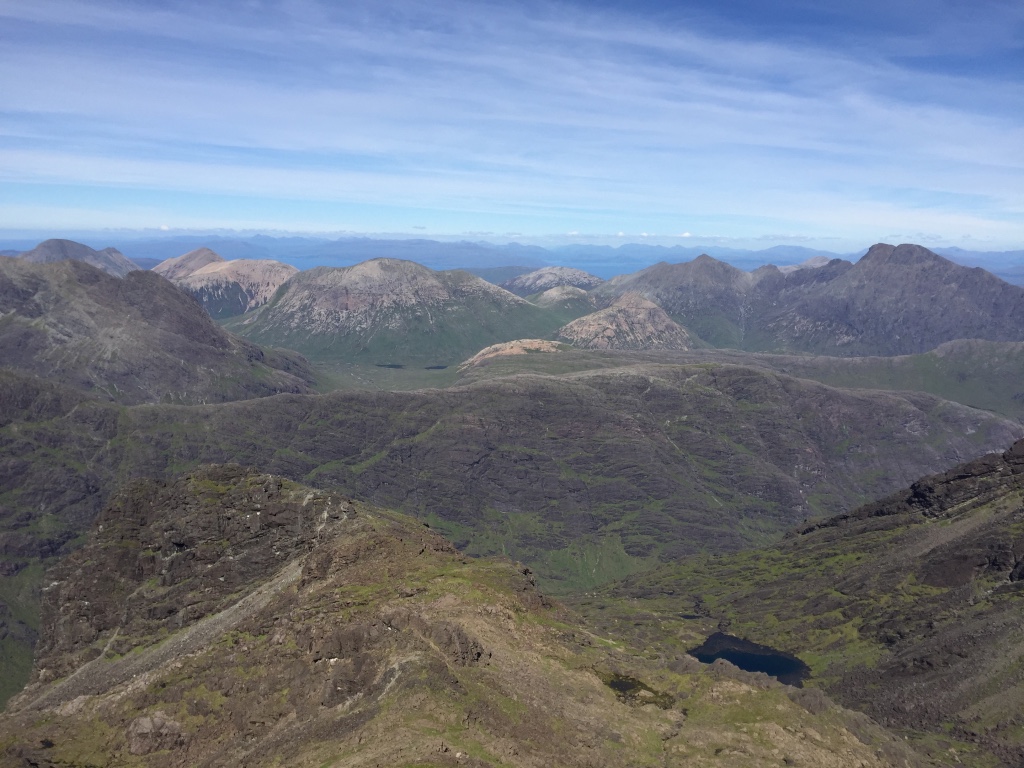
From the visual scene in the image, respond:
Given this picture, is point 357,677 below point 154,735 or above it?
above

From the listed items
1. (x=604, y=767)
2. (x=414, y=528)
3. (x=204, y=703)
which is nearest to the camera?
(x=604, y=767)

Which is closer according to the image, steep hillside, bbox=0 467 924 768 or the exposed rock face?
steep hillside, bbox=0 467 924 768

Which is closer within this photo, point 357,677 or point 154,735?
point 154,735

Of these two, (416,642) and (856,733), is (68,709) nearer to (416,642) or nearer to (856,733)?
(416,642)

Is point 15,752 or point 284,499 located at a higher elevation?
point 284,499

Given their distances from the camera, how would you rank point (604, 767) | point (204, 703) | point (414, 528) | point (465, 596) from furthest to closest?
point (414, 528) → point (465, 596) → point (204, 703) → point (604, 767)

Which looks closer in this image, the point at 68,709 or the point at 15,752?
the point at 15,752

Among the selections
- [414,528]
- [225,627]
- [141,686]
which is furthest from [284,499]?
[141,686]

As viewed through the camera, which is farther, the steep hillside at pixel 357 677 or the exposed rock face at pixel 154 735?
the exposed rock face at pixel 154 735
